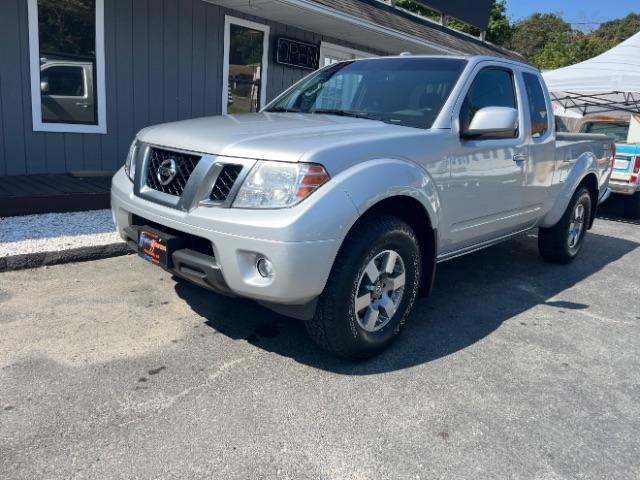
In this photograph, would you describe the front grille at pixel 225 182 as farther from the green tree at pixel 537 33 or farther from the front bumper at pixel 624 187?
the green tree at pixel 537 33

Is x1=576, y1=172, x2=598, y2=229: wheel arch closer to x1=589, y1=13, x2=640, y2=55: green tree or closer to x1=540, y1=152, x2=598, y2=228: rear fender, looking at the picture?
x1=540, y1=152, x2=598, y2=228: rear fender

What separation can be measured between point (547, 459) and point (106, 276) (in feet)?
11.0

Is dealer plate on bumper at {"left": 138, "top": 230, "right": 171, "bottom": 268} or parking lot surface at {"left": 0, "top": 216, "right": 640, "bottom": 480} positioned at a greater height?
dealer plate on bumper at {"left": 138, "top": 230, "right": 171, "bottom": 268}

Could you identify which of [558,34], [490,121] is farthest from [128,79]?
[558,34]

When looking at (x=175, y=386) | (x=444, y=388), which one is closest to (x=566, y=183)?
(x=444, y=388)

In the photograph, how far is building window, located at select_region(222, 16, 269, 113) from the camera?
8562mm

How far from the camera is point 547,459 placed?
92.8 inches

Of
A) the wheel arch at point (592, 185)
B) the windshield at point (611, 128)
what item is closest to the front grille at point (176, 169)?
the wheel arch at point (592, 185)

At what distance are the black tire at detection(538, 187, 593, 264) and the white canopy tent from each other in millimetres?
7719

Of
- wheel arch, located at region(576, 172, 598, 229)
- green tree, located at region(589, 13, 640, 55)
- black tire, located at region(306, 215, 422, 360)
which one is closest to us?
black tire, located at region(306, 215, 422, 360)

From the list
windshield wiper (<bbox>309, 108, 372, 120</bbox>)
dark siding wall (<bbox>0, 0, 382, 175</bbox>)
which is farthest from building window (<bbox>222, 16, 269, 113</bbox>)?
windshield wiper (<bbox>309, 108, 372, 120</bbox>)

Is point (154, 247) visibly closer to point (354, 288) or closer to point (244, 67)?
point (354, 288)

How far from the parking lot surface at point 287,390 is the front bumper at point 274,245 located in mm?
544

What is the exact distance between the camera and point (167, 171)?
9.78 feet
